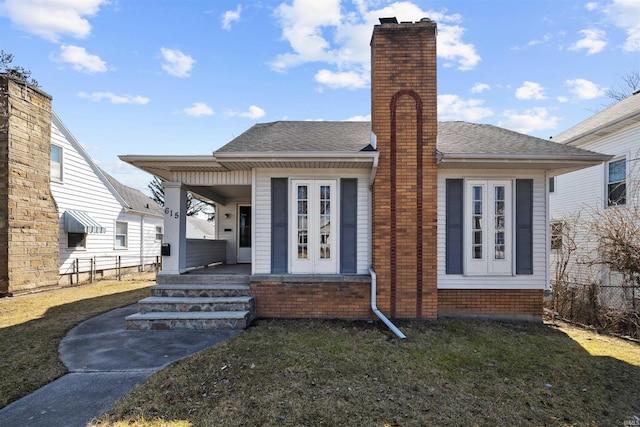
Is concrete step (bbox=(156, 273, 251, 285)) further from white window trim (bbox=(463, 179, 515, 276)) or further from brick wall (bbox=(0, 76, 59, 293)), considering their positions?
brick wall (bbox=(0, 76, 59, 293))

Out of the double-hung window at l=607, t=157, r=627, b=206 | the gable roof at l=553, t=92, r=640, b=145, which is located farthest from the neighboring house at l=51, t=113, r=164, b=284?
the double-hung window at l=607, t=157, r=627, b=206

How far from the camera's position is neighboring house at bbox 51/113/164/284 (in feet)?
36.7

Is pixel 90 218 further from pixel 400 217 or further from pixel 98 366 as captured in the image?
pixel 400 217

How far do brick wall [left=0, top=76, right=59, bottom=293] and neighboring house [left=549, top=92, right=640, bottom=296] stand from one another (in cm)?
1513

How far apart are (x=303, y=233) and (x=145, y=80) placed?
8.44 m

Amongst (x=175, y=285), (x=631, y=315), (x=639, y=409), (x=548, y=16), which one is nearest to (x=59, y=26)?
(x=175, y=285)

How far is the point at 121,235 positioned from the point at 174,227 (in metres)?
9.98

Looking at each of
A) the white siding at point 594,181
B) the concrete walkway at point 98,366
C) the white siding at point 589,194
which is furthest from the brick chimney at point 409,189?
the white siding at point 594,181

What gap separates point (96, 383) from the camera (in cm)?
365

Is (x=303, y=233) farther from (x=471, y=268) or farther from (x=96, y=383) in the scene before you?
(x=96, y=383)

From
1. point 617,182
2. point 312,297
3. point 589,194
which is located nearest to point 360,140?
point 312,297

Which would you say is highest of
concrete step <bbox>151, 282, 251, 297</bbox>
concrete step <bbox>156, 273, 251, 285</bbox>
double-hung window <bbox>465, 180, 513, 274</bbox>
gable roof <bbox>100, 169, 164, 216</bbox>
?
gable roof <bbox>100, 169, 164, 216</bbox>

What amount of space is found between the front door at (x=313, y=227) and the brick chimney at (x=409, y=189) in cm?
89

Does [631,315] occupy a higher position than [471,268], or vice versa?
[471,268]
